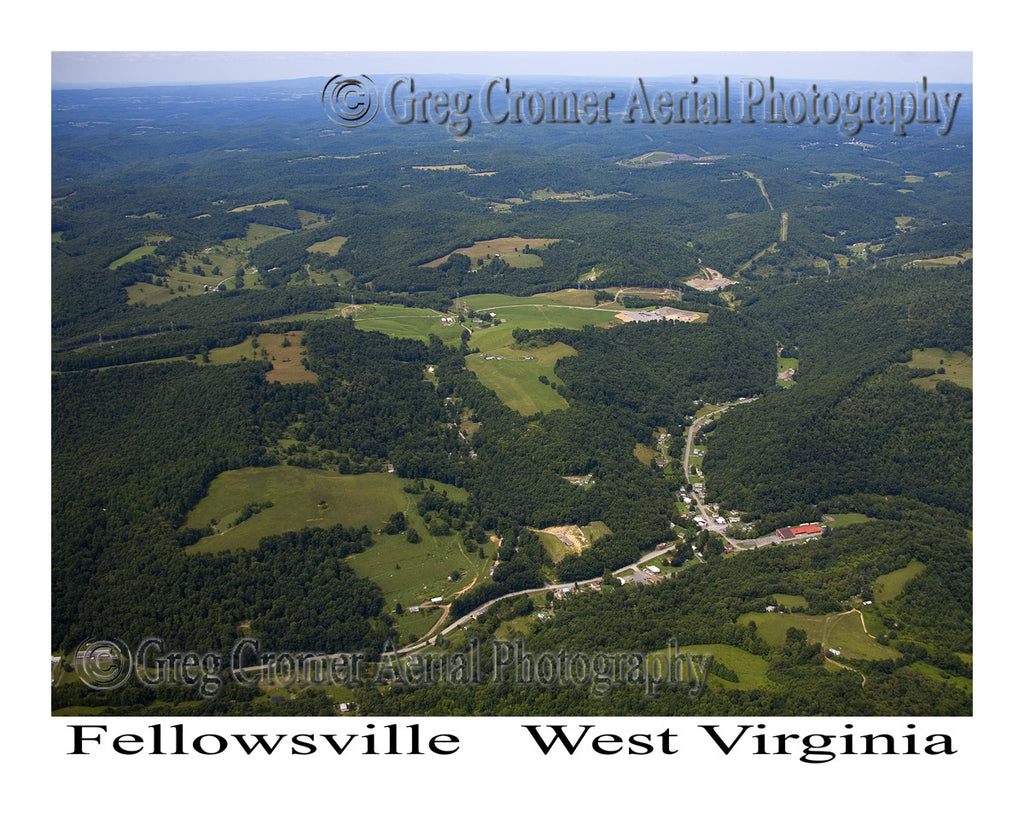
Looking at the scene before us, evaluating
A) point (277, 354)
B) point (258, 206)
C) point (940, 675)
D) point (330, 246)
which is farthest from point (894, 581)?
point (258, 206)

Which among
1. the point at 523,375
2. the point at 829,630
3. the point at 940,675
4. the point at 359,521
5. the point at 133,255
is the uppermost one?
the point at 133,255

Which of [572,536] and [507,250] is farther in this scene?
[507,250]

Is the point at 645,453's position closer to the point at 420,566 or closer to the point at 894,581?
the point at 420,566

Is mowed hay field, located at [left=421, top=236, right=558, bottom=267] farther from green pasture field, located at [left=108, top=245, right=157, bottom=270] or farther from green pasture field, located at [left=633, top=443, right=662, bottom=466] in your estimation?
green pasture field, located at [left=633, top=443, right=662, bottom=466]

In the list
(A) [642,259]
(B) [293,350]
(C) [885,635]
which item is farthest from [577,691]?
(A) [642,259]

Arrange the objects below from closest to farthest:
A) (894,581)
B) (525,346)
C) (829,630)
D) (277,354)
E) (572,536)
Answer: (829,630), (894,581), (572,536), (277,354), (525,346)

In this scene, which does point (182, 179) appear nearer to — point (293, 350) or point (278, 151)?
point (278, 151)
